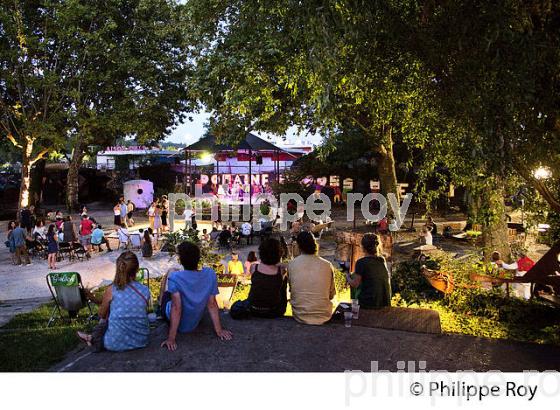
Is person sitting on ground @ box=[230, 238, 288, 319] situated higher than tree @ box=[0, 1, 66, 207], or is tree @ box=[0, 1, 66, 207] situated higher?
tree @ box=[0, 1, 66, 207]

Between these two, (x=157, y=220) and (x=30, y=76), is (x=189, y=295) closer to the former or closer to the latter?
(x=157, y=220)

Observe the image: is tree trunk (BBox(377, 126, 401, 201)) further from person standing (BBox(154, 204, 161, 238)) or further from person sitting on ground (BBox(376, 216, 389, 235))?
person standing (BBox(154, 204, 161, 238))

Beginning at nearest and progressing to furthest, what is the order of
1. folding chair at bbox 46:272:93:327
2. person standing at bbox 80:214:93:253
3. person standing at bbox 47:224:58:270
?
folding chair at bbox 46:272:93:327
person standing at bbox 47:224:58:270
person standing at bbox 80:214:93:253

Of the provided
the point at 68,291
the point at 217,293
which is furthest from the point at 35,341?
the point at 217,293

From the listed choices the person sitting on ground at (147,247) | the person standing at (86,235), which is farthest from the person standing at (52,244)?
the person sitting on ground at (147,247)

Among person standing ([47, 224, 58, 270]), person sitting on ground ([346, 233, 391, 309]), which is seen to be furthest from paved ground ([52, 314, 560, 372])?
person standing ([47, 224, 58, 270])

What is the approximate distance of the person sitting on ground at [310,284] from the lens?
501 cm

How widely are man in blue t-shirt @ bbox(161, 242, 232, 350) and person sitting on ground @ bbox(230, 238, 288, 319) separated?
1.86ft

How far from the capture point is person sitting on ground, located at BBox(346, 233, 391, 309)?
5.29m

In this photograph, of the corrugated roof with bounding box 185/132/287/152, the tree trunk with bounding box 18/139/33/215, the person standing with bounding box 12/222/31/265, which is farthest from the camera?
the tree trunk with bounding box 18/139/33/215

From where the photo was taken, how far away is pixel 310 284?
5.00 metres

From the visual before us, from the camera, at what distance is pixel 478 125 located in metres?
4.78
